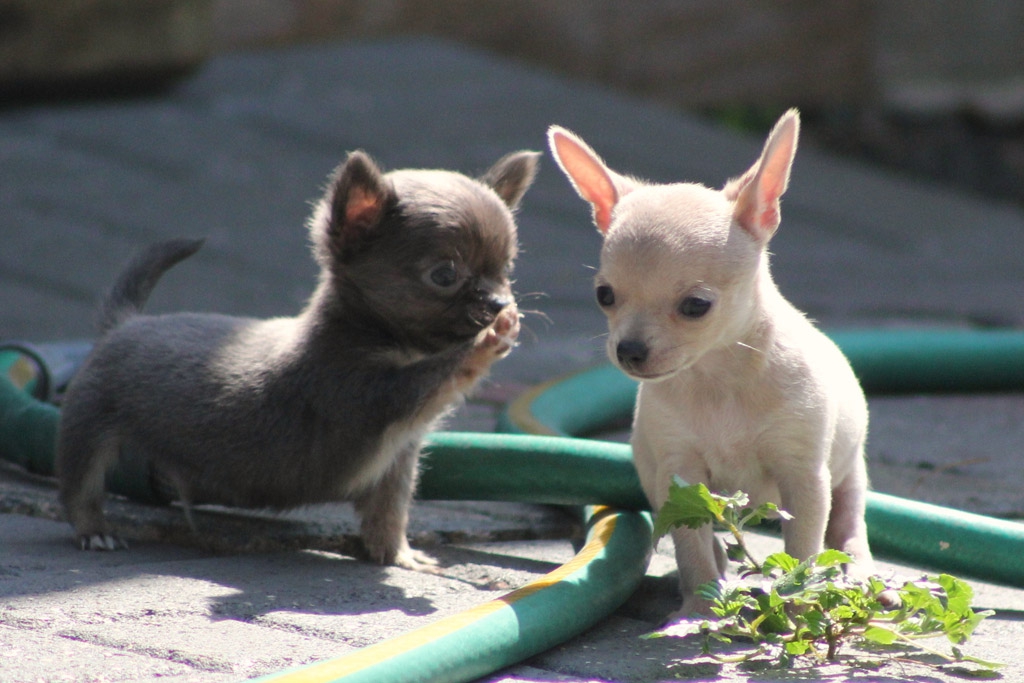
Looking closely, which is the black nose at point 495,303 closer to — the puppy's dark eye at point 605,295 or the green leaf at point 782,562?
the puppy's dark eye at point 605,295

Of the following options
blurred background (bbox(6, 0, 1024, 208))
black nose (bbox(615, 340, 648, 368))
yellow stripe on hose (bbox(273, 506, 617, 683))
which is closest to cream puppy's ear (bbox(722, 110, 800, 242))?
black nose (bbox(615, 340, 648, 368))

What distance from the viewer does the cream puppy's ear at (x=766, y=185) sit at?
113 inches

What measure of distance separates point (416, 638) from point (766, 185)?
51.6 inches

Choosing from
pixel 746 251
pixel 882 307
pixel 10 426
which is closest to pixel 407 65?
pixel 882 307

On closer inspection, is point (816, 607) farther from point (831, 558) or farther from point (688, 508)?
point (688, 508)

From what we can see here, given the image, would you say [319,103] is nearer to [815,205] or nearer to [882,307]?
[815,205]

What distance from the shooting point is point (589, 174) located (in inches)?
121

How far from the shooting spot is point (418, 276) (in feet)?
11.2

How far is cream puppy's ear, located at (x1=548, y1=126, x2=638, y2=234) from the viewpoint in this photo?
3062mm

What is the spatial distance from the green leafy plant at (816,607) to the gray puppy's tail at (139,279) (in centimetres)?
198

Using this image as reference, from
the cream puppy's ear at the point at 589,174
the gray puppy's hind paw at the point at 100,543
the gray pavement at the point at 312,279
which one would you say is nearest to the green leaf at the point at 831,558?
the gray pavement at the point at 312,279

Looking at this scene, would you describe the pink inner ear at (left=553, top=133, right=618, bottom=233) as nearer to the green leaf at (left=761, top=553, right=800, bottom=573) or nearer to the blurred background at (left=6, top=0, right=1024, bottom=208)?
the green leaf at (left=761, top=553, right=800, bottom=573)

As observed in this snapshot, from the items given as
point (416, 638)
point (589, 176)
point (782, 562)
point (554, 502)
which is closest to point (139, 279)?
point (554, 502)

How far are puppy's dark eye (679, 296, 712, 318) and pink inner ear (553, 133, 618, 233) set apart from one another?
0.37 metres
